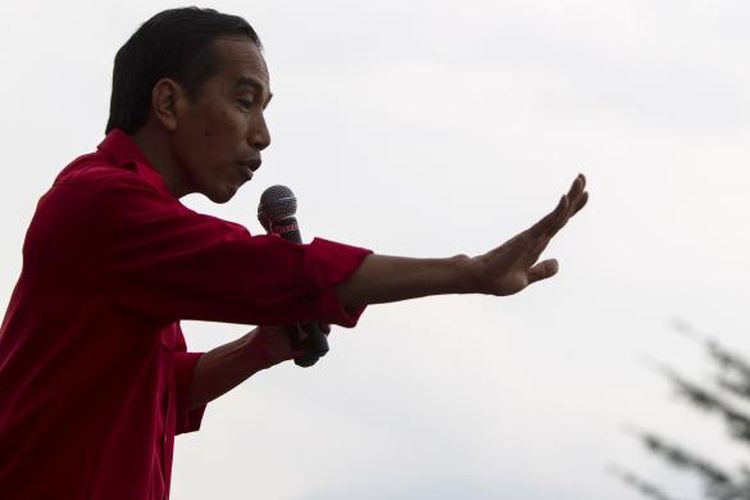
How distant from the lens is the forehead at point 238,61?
8227 millimetres

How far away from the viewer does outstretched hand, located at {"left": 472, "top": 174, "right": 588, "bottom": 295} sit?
7453mm

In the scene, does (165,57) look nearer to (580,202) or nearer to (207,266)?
(207,266)

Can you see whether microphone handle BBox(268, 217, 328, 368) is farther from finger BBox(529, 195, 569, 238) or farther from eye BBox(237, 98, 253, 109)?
finger BBox(529, 195, 569, 238)

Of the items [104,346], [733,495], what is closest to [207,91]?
[104,346]

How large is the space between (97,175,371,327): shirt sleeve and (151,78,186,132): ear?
36 centimetres

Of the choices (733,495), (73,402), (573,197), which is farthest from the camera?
(733,495)

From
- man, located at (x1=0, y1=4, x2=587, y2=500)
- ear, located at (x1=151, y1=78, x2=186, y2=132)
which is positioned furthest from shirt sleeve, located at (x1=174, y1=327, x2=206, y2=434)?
ear, located at (x1=151, y1=78, x2=186, y2=132)

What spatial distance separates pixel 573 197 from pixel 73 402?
1.48 m

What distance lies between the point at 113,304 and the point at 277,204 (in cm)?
Result: 102

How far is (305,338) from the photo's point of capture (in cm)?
855

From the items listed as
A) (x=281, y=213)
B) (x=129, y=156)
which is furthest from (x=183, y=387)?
(x=129, y=156)

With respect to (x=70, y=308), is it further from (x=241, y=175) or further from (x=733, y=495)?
(x=733, y=495)

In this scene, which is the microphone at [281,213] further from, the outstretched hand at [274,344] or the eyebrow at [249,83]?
the eyebrow at [249,83]

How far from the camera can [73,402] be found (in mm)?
7949
